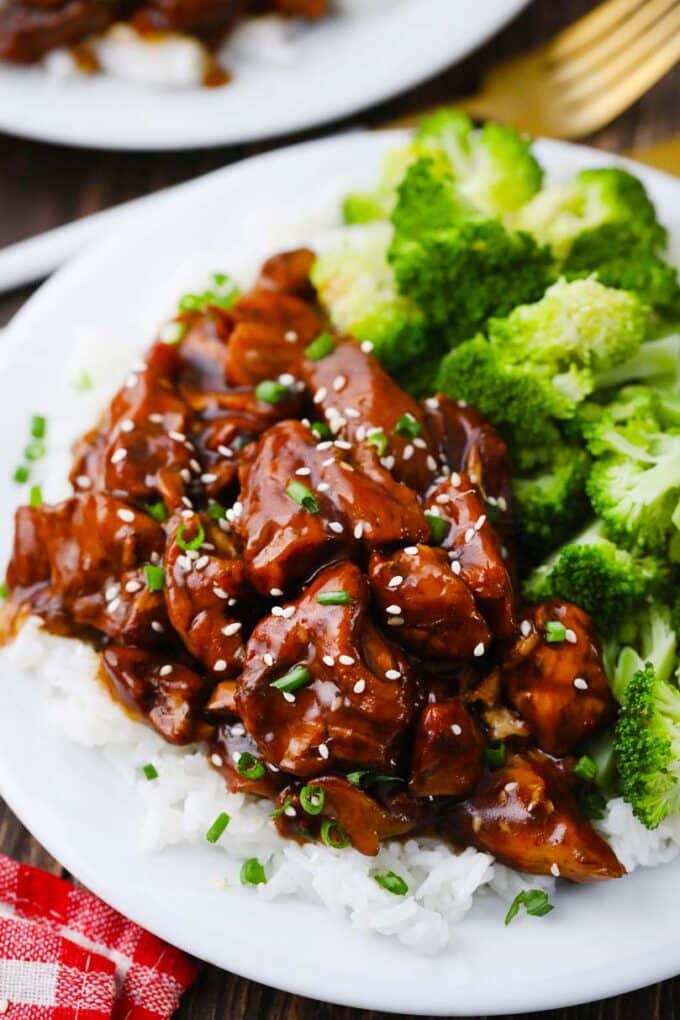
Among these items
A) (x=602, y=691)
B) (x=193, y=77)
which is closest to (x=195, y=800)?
(x=602, y=691)

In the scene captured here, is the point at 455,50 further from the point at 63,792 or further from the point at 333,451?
the point at 63,792

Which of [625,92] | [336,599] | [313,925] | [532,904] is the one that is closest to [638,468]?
[336,599]

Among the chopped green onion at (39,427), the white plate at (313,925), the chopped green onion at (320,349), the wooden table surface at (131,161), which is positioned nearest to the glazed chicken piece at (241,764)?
the white plate at (313,925)

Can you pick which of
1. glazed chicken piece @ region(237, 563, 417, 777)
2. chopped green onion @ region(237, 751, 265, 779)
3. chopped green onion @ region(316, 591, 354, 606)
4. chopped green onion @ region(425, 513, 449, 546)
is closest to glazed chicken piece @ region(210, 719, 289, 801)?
chopped green onion @ region(237, 751, 265, 779)

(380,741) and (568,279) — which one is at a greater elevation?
(568,279)

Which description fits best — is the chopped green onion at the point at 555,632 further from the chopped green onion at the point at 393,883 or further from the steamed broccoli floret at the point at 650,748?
the chopped green onion at the point at 393,883

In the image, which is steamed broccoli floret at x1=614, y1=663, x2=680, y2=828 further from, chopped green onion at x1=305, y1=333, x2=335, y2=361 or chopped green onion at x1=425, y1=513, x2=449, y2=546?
chopped green onion at x1=305, y1=333, x2=335, y2=361
